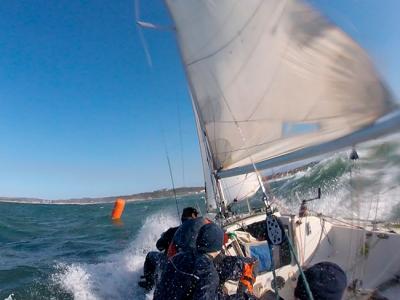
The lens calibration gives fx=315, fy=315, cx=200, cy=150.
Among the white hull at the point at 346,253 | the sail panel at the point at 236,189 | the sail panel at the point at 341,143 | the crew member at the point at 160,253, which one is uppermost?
the sail panel at the point at 236,189

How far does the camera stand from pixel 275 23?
125 inches

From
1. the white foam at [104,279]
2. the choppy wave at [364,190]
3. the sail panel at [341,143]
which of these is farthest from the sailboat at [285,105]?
the white foam at [104,279]

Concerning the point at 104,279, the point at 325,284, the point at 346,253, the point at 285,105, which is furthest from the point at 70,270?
the point at 325,284

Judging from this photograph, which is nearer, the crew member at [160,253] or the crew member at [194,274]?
the crew member at [194,274]

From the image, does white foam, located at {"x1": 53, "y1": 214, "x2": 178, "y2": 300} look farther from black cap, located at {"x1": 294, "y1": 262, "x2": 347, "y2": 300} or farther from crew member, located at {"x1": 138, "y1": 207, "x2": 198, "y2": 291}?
black cap, located at {"x1": 294, "y1": 262, "x2": 347, "y2": 300}

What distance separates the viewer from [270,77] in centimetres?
348

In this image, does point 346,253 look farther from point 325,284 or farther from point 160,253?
point 325,284

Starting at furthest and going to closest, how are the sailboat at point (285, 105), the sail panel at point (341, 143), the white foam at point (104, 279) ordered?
the white foam at point (104, 279)
the sailboat at point (285, 105)
the sail panel at point (341, 143)

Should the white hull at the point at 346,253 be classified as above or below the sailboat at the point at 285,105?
below

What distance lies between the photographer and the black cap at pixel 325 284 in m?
2.01

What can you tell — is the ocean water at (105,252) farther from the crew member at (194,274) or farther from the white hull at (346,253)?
the crew member at (194,274)

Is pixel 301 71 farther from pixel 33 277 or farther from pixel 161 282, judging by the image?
pixel 33 277

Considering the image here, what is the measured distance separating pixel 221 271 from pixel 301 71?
230 centimetres

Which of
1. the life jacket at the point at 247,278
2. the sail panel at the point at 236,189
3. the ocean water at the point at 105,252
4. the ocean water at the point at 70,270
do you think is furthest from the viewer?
the sail panel at the point at 236,189
